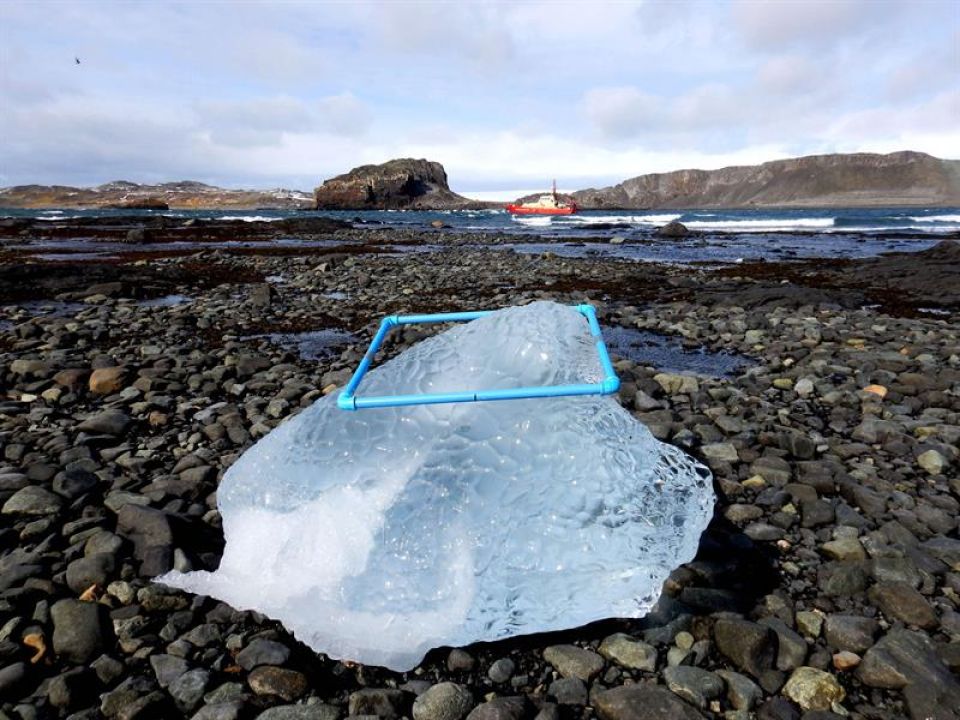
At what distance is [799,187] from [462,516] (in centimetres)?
18929

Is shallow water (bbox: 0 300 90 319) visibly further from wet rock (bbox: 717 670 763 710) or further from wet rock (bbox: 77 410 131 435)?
wet rock (bbox: 717 670 763 710)

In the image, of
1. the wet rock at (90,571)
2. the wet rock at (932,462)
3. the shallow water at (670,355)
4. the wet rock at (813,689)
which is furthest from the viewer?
the shallow water at (670,355)

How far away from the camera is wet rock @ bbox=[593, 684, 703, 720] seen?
2.22 meters

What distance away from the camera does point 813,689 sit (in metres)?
2.36

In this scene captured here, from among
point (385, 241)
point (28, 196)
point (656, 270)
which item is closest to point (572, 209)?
point (385, 241)

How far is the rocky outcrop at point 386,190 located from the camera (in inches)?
5138

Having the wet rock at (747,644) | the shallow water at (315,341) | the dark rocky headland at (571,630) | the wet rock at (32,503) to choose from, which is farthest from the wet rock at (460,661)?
the shallow water at (315,341)

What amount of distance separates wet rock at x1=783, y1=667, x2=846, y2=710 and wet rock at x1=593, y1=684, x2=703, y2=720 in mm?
482

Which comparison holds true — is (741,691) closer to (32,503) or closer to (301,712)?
(301,712)

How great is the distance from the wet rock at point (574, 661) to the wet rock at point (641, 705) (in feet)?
0.49

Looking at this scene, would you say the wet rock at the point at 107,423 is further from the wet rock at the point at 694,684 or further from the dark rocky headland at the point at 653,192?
the dark rocky headland at the point at 653,192

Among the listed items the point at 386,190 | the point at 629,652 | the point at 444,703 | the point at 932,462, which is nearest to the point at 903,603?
the point at 629,652

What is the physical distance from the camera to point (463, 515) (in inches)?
110

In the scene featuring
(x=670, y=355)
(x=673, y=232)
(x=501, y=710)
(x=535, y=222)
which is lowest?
(x=535, y=222)
